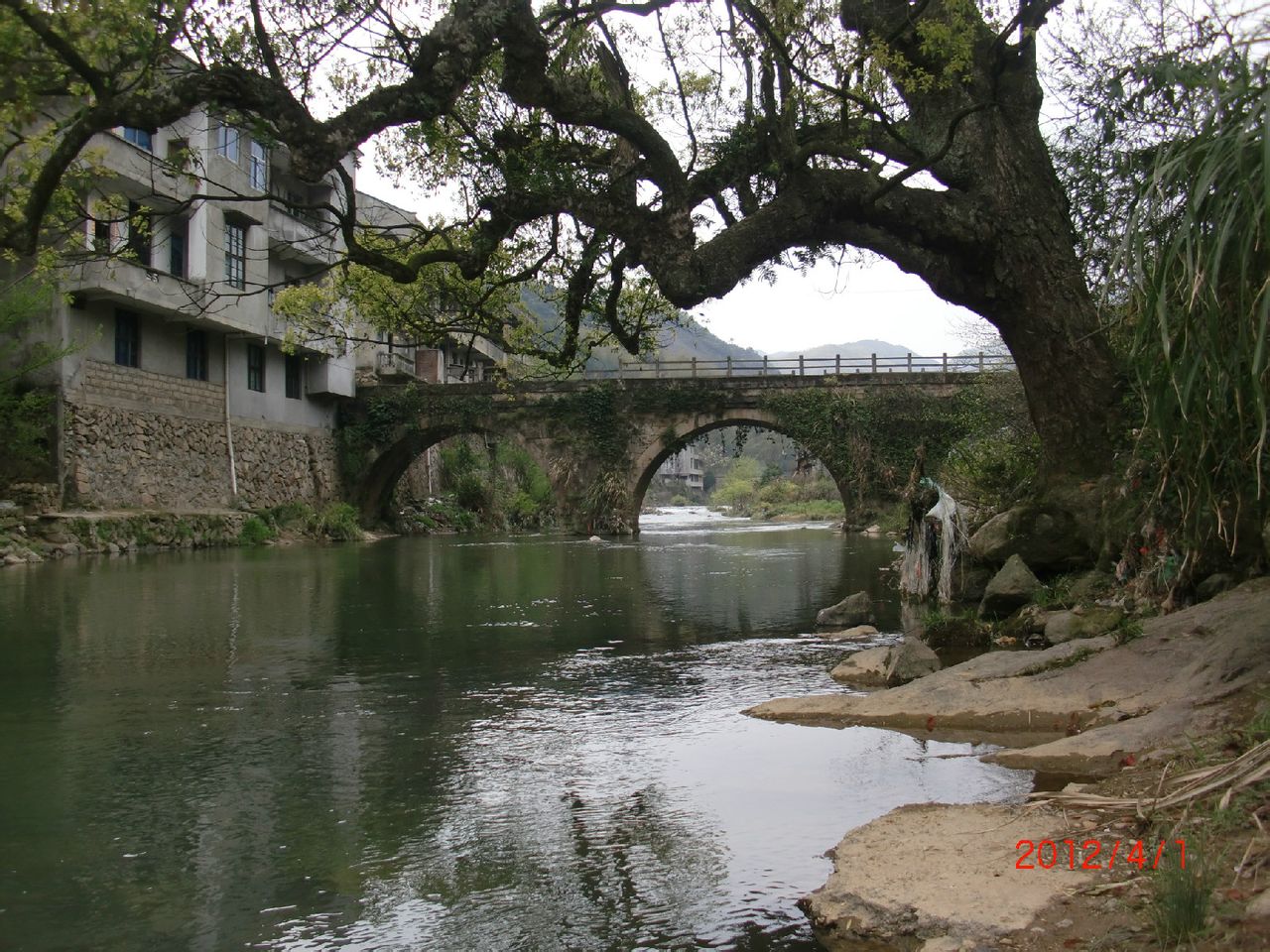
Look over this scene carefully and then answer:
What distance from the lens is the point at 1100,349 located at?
979cm

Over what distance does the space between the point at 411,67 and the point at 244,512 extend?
19706 mm

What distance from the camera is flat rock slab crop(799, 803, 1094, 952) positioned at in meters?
3.02

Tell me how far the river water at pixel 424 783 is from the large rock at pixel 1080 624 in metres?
1.72

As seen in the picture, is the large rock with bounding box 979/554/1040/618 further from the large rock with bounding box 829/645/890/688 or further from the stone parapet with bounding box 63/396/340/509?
the stone parapet with bounding box 63/396/340/509

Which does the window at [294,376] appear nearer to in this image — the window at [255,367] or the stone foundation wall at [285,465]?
the stone foundation wall at [285,465]

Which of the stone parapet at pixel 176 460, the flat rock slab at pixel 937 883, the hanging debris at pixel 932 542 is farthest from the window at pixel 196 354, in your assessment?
the flat rock slab at pixel 937 883

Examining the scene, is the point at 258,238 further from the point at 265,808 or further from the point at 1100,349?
the point at 265,808

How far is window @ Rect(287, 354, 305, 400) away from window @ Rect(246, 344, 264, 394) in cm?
156

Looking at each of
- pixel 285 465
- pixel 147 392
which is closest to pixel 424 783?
pixel 147 392

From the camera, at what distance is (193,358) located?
25.8 metres

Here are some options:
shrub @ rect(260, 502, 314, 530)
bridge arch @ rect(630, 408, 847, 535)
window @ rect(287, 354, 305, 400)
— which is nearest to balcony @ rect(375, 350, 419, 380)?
window @ rect(287, 354, 305, 400)

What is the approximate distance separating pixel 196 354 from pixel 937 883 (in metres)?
25.7

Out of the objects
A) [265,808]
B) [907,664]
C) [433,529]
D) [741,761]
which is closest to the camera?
[265,808]

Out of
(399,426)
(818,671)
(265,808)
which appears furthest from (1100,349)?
(399,426)
